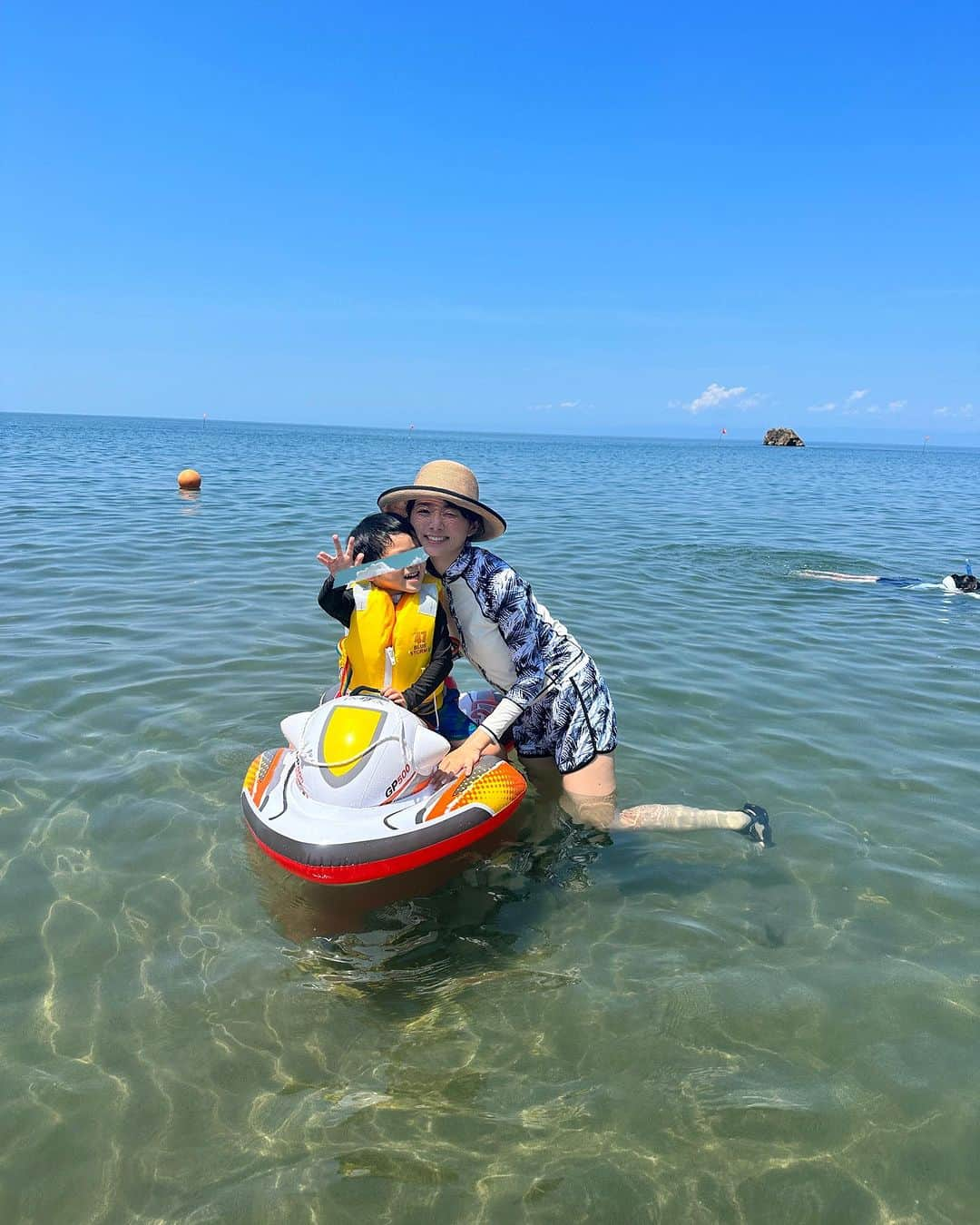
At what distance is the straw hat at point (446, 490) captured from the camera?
453cm

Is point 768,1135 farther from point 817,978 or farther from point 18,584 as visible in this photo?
point 18,584

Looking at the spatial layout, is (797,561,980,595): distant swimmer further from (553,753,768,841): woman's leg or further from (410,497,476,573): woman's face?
(410,497,476,573): woman's face

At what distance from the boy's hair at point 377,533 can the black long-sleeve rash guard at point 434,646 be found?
0.34 metres

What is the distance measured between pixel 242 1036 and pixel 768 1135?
84.3 inches

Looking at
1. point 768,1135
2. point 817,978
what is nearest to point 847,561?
point 817,978

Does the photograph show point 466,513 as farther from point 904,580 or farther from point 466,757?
point 904,580

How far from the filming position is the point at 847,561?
51.2 feet

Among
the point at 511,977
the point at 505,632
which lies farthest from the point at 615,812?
the point at 511,977

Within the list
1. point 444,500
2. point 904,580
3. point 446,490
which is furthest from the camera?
point 904,580

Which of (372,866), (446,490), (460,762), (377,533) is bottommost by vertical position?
(372,866)

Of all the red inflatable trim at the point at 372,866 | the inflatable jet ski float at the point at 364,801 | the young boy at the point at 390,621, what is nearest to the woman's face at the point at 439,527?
the young boy at the point at 390,621

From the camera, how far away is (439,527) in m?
4.74

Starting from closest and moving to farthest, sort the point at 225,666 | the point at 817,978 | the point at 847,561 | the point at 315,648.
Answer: the point at 817,978, the point at 225,666, the point at 315,648, the point at 847,561

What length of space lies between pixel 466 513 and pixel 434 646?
2.89 ft
